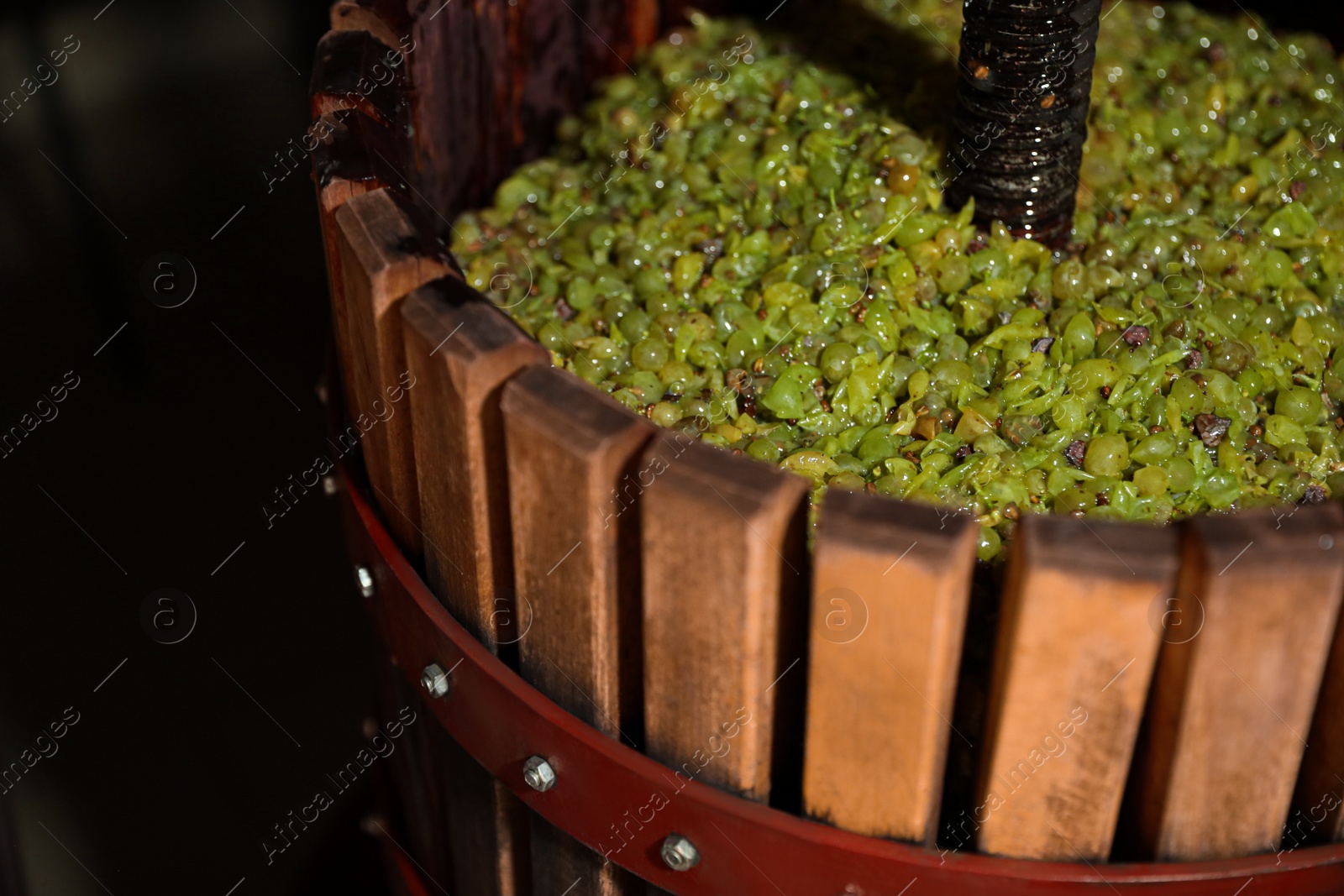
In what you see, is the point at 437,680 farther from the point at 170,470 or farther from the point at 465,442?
the point at 170,470

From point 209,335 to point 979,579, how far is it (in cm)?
240

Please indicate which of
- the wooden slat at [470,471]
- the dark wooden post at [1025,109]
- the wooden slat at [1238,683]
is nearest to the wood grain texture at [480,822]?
the wooden slat at [470,471]

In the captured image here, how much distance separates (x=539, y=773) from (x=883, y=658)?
14.1 inches

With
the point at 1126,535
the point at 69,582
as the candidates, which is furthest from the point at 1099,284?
the point at 69,582

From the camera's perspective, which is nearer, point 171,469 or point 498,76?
point 498,76

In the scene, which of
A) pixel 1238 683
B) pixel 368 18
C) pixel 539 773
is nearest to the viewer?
pixel 1238 683

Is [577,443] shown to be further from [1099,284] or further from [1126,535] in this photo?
[1099,284]

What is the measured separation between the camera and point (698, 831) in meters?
1.14

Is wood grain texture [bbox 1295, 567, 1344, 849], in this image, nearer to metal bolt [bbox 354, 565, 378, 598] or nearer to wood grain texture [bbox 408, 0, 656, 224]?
metal bolt [bbox 354, 565, 378, 598]

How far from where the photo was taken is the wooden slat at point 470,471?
109 centimetres

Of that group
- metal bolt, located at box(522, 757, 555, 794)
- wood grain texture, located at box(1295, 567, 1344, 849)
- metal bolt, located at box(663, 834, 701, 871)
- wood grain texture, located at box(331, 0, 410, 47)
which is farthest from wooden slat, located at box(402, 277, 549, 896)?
wood grain texture, located at box(1295, 567, 1344, 849)

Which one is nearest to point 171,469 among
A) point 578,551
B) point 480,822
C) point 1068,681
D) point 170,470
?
point 170,470

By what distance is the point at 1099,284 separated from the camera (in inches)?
61.6

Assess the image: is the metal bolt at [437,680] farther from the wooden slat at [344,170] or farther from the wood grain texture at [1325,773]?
the wood grain texture at [1325,773]
